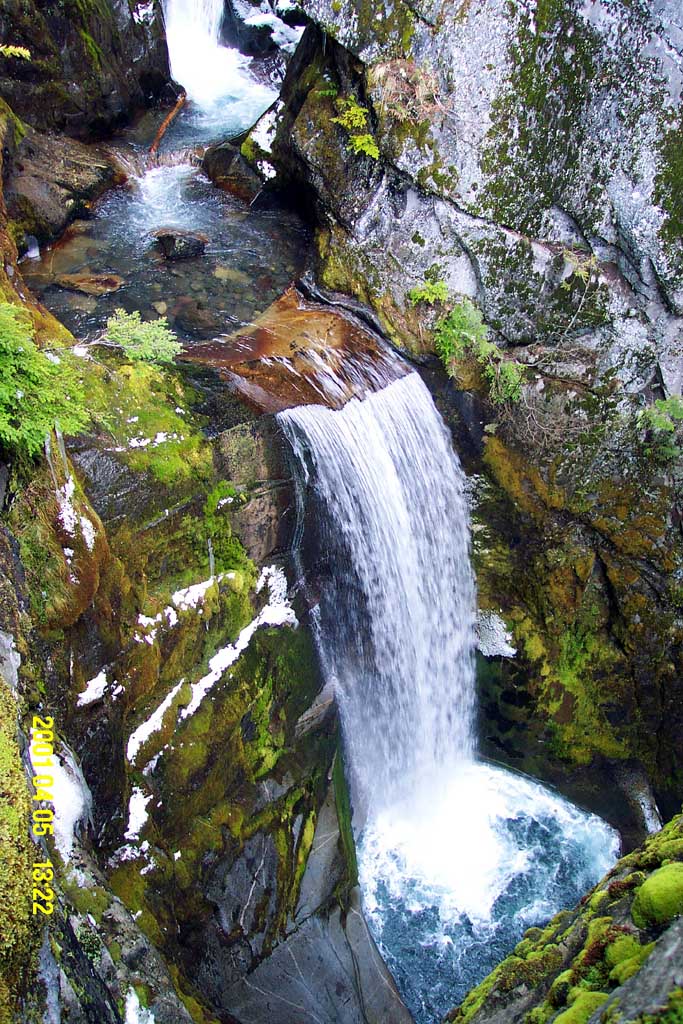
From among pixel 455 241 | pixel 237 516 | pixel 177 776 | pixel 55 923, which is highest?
pixel 455 241

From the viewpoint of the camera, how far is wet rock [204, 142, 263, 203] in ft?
33.5

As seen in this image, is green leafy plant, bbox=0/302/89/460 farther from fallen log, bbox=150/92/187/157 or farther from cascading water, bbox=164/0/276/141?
cascading water, bbox=164/0/276/141

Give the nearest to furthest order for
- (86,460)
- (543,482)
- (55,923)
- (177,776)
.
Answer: (55,923)
(86,460)
(177,776)
(543,482)

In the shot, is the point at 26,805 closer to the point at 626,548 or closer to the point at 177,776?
the point at 177,776

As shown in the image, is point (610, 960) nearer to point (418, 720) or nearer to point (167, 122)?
point (418, 720)

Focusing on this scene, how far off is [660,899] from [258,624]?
483 centimetres

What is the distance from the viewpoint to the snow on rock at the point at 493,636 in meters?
9.23

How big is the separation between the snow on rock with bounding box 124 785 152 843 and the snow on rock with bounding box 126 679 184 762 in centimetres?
31

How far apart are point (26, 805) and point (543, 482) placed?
22.4ft

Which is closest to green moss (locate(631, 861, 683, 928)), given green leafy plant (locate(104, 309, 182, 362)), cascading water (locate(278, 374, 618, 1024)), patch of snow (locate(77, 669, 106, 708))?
patch of snow (locate(77, 669, 106, 708))

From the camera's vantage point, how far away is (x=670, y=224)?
8.41 meters

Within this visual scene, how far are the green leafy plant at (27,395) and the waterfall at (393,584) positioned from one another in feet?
7.97

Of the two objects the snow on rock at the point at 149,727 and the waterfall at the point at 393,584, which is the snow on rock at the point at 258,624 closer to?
the snow on rock at the point at 149,727

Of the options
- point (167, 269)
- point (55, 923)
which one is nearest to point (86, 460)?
point (55, 923)
